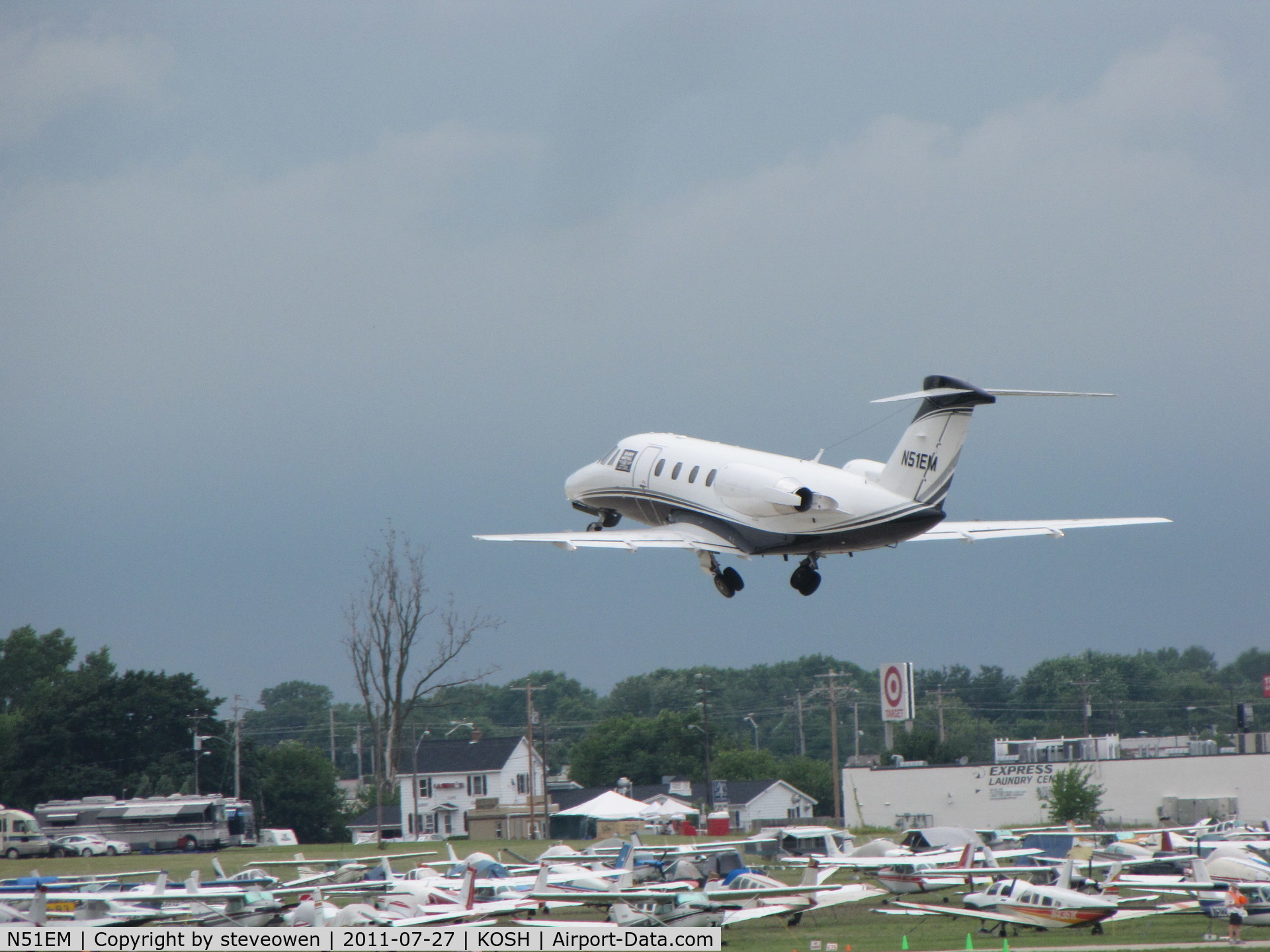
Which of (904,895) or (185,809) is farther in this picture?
(185,809)

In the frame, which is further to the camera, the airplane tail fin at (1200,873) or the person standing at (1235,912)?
the airplane tail fin at (1200,873)

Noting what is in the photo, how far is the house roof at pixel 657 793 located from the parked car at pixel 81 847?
3514cm

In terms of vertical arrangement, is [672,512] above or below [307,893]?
above

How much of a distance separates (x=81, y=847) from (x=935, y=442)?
48.9 metres

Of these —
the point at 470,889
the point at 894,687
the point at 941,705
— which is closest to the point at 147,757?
the point at 894,687

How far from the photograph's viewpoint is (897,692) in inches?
3809

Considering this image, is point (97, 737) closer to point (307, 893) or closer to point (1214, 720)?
point (307, 893)

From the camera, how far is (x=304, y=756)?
93.6 m

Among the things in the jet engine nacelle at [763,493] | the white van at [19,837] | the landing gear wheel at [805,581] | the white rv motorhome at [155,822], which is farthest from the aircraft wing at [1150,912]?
the white van at [19,837]

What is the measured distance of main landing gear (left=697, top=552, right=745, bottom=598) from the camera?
3494 centimetres

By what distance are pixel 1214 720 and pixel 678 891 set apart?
145 metres

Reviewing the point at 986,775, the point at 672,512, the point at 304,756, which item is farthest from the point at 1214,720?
the point at 672,512

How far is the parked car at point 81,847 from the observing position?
65.1m

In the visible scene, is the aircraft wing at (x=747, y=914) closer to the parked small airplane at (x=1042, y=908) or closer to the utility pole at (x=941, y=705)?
the parked small airplane at (x=1042, y=908)
